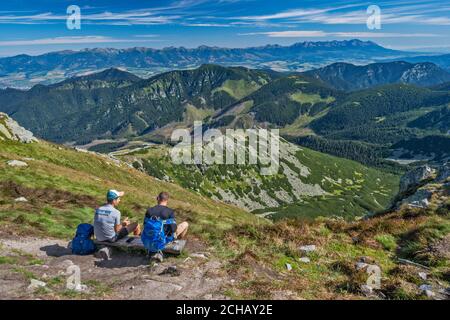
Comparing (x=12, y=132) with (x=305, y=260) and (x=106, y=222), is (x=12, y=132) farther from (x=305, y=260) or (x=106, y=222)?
(x=305, y=260)

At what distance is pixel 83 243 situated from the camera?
18.5 metres

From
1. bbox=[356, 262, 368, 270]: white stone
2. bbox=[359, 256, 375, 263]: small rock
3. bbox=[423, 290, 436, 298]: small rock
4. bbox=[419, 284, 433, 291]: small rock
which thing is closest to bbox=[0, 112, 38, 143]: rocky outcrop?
bbox=[359, 256, 375, 263]: small rock

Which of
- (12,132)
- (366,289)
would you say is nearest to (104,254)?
(366,289)

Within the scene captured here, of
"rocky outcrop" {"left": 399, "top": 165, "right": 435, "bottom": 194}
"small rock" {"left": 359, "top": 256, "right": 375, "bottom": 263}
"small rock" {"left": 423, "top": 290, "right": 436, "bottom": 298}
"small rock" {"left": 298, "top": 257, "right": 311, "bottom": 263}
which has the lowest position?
"rocky outcrop" {"left": 399, "top": 165, "right": 435, "bottom": 194}

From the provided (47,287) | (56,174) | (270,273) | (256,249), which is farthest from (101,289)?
(56,174)

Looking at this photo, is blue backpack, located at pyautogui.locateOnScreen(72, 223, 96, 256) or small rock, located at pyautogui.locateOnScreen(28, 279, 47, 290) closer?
small rock, located at pyautogui.locateOnScreen(28, 279, 47, 290)

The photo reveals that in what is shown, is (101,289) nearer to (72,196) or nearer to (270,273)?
(270,273)

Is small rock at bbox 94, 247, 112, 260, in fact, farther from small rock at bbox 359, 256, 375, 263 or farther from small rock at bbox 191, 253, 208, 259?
small rock at bbox 359, 256, 375, 263

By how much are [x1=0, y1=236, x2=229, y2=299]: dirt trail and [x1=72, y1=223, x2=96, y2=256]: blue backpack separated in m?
0.36

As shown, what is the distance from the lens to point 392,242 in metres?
22.3

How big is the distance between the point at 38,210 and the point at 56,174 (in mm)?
15362

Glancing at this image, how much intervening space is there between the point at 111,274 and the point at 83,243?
3.19m

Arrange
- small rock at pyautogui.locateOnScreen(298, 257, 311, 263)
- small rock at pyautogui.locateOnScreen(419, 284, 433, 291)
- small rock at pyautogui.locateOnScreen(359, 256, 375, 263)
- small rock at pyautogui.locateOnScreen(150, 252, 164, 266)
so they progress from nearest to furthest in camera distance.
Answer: small rock at pyautogui.locateOnScreen(419, 284, 433, 291) → small rock at pyautogui.locateOnScreen(150, 252, 164, 266) → small rock at pyautogui.locateOnScreen(298, 257, 311, 263) → small rock at pyautogui.locateOnScreen(359, 256, 375, 263)

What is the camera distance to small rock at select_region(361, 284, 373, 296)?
1509 cm
